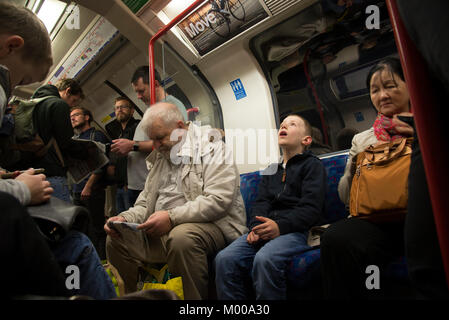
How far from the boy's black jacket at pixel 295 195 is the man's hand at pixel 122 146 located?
1212 mm

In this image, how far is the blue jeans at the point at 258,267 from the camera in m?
1.19

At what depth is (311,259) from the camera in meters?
1.20

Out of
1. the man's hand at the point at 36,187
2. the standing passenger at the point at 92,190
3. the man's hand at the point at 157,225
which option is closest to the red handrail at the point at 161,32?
the standing passenger at the point at 92,190

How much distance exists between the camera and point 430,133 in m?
0.54

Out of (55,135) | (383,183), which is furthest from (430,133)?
(55,135)

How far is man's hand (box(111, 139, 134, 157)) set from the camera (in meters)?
2.27

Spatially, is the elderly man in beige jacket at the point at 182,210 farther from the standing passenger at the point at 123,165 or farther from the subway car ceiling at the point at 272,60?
the subway car ceiling at the point at 272,60

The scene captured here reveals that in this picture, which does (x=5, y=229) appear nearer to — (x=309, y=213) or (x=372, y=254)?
(x=372, y=254)

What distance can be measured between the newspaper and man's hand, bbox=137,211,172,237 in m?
0.56

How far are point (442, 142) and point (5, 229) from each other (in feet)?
2.91

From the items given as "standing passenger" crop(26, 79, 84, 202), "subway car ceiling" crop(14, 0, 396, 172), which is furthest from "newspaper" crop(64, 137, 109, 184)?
"subway car ceiling" crop(14, 0, 396, 172)

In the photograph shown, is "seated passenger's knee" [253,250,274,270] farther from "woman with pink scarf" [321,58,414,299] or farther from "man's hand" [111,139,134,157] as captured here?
"man's hand" [111,139,134,157]
